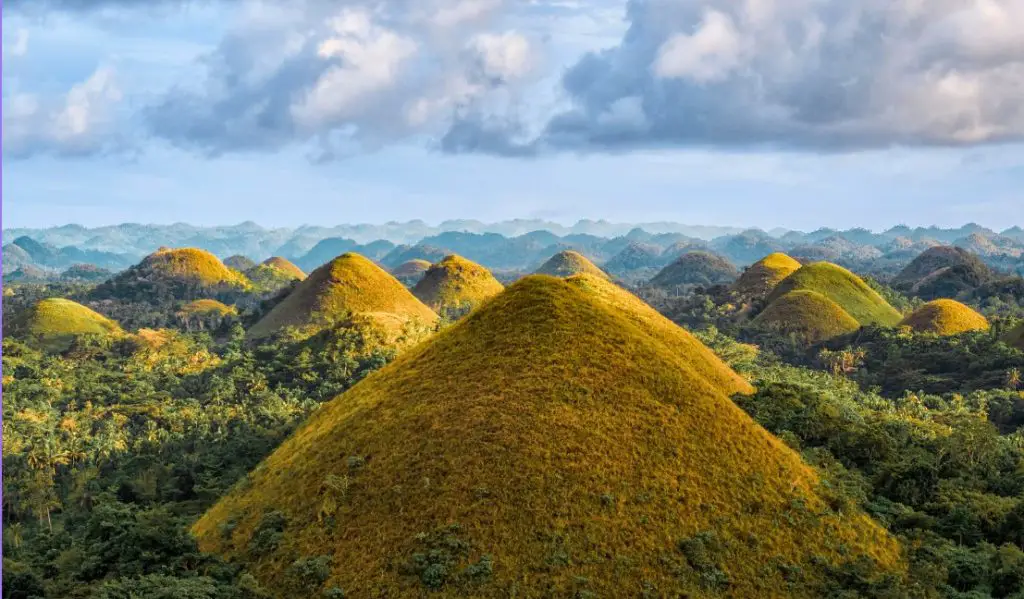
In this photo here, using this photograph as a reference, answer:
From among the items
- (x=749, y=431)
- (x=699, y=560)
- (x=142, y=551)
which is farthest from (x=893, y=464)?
(x=142, y=551)

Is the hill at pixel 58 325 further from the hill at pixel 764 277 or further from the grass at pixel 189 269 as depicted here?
the hill at pixel 764 277

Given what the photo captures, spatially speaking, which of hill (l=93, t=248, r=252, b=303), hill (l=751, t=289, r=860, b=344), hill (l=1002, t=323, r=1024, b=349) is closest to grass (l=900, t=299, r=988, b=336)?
hill (l=751, t=289, r=860, b=344)

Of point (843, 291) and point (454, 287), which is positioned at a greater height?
point (454, 287)

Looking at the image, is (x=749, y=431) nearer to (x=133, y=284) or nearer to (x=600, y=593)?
(x=600, y=593)

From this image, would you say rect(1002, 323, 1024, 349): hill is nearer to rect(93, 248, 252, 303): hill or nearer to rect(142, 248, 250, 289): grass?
rect(93, 248, 252, 303): hill

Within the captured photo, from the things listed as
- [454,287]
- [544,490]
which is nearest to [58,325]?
[454,287]

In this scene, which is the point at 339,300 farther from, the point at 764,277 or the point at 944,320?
the point at 944,320
